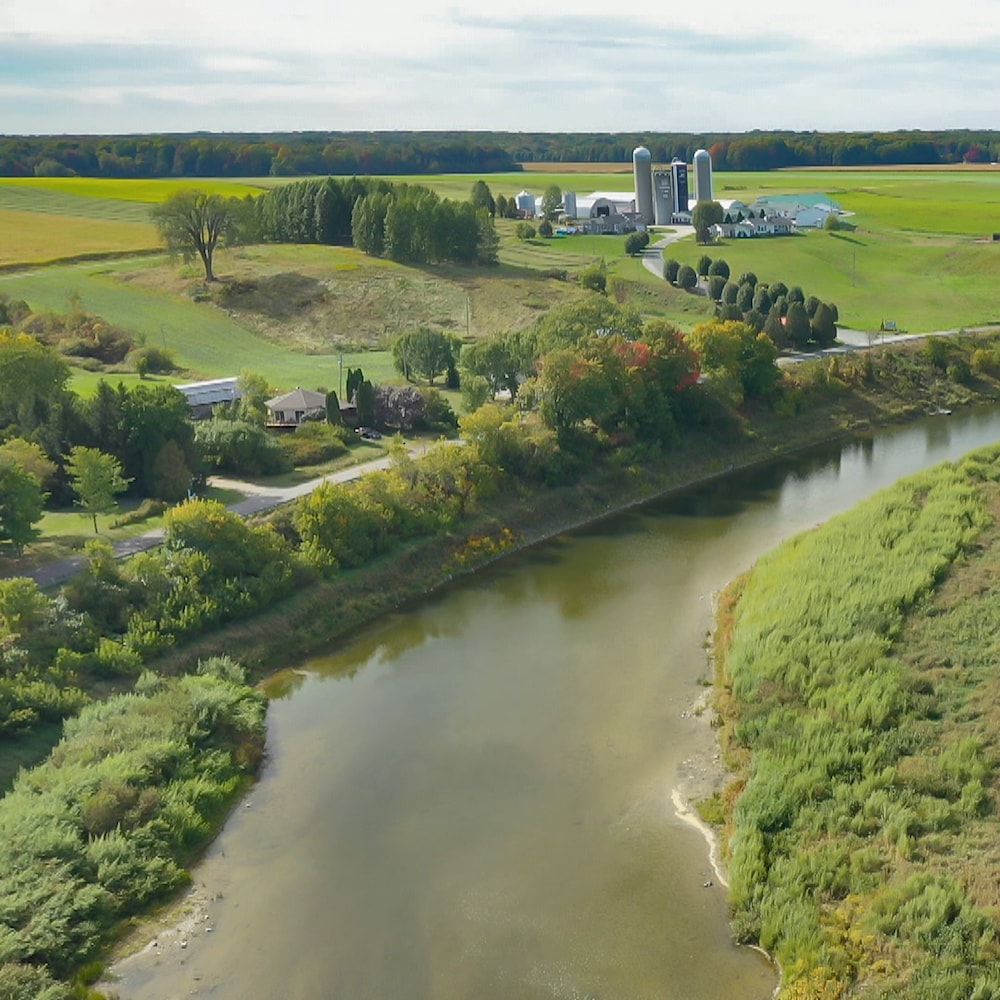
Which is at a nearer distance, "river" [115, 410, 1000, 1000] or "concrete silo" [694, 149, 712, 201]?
"river" [115, 410, 1000, 1000]

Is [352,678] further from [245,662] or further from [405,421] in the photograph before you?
[405,421]

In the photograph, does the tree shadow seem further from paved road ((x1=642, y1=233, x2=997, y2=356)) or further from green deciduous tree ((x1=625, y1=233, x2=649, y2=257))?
paved road ((x1=642, y1=233, x2=997, y2=356))

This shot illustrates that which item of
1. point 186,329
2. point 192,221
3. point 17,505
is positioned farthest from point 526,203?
point 17,505

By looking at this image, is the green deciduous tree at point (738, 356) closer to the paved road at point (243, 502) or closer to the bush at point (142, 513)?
the paved road at point (243, 502)

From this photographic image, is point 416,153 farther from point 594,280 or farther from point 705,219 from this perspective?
point 594,280

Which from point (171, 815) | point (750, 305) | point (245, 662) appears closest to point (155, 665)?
point (245, 662)

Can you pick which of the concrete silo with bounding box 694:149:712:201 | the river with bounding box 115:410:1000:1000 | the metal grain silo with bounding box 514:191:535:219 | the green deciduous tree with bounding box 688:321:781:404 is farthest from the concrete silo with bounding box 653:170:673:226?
the river with bounding box 115:410:1000:1000
